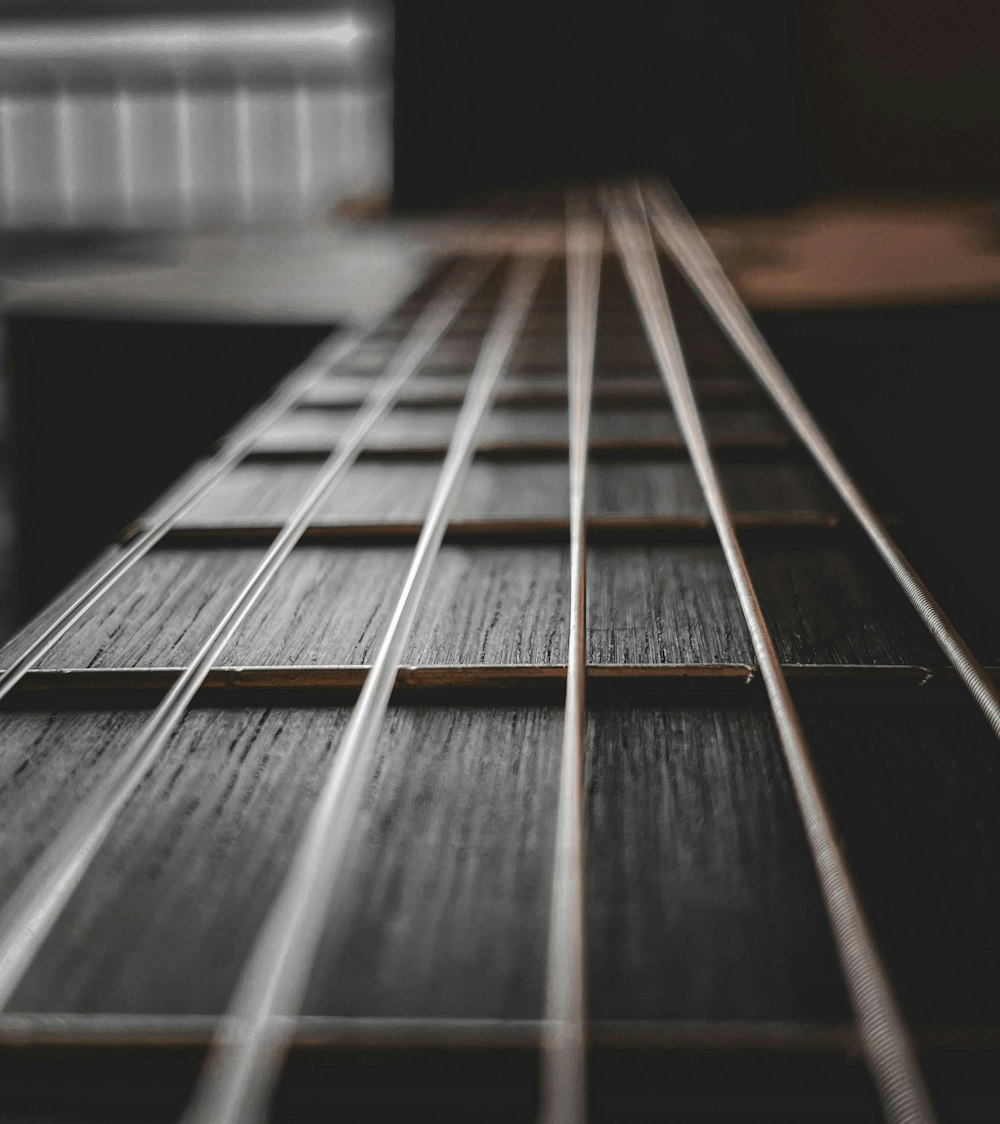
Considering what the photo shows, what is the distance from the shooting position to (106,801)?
0.47 meters

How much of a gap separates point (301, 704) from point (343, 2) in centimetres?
416

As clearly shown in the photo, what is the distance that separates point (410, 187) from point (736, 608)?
2832 mm

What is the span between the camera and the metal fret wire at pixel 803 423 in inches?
22.7

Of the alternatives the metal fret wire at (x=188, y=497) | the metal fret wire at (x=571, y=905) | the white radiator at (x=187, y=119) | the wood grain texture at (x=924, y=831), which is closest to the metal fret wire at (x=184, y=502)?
the metal fret wire at (x=188, y=497)

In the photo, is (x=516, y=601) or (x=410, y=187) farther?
(x=410, y=187)

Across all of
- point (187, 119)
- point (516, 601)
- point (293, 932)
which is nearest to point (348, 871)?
point (293, 932)

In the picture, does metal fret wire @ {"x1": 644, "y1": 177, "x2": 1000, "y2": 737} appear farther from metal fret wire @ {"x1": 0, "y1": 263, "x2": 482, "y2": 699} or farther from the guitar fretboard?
metal fret wire @ {"x1": 0, "y1": 263, "x2": 482, "y2": 699}

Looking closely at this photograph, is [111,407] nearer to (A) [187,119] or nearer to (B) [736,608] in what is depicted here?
(B) [736,608]

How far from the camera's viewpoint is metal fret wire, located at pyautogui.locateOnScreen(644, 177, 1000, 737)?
1.89 feet

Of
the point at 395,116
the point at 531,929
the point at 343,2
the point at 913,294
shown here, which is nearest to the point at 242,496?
the point at 531,929

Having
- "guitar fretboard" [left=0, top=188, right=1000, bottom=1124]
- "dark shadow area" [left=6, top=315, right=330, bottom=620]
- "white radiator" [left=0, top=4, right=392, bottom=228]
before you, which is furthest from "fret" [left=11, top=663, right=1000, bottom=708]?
"white radiator" [left=0, top=4, right=392, bottom=228]

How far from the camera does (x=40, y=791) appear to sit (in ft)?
1.57

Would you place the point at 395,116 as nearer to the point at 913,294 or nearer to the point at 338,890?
the point at 913,294

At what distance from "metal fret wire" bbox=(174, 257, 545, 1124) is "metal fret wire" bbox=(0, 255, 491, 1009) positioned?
0.08 meters
